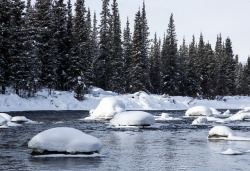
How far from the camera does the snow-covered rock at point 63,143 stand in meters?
14.5

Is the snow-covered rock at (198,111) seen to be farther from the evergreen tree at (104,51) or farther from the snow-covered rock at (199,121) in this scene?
the evergreen tree at (104,51)

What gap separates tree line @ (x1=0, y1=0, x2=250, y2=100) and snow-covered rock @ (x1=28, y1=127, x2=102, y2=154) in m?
28.2

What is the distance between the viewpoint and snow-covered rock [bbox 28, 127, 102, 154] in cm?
1449

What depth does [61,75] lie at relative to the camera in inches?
2037

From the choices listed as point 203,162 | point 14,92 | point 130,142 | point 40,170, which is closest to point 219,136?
point 130,142

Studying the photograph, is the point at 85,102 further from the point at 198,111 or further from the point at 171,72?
the point at 171,72

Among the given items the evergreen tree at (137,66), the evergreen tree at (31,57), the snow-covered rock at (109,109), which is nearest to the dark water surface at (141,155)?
the snow-covered rock at (109,109)

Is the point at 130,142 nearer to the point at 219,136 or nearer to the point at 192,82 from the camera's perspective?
the point at 219,136

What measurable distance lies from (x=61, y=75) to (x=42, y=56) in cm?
539

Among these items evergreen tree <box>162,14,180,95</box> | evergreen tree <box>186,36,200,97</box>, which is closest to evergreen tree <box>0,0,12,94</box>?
evergreen tree <box>162,14,180,95</box>

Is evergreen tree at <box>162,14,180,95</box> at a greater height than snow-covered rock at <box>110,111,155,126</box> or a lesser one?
greater

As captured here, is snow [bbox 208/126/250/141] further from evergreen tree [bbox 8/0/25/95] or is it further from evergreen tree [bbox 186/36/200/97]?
evergreen tree [bbox 186/36/200/97]

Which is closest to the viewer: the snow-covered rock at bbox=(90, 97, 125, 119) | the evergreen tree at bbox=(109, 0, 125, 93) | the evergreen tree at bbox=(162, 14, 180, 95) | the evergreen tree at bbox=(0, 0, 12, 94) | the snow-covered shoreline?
the snow-covered rock at bbox=(90, 97, 125, 119)

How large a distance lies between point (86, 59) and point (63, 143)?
42245 mm
